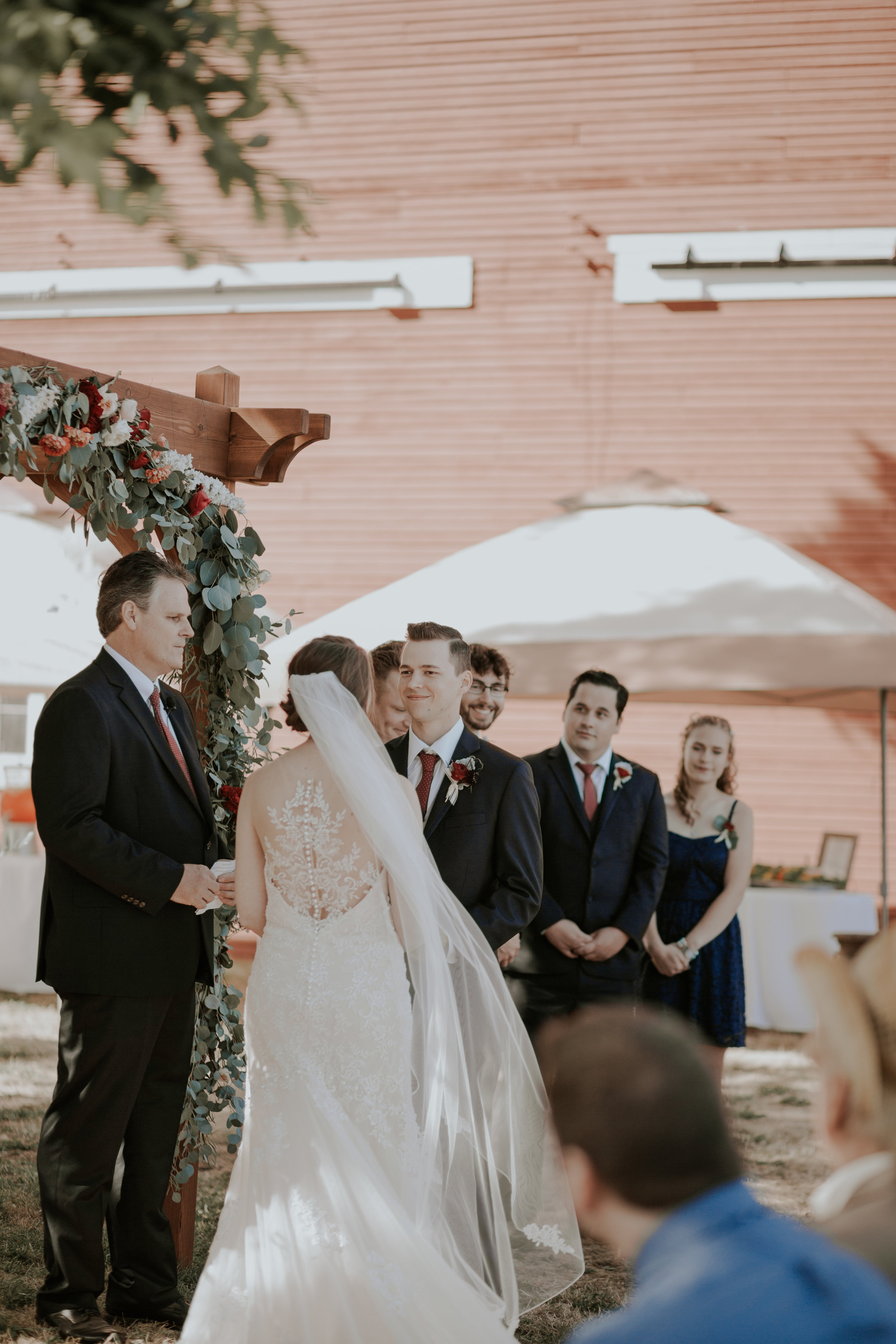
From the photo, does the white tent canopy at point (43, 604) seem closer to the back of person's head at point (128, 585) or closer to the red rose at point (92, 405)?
the back of person's head at point (128, 585)

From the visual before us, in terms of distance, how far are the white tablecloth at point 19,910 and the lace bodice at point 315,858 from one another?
206 inches

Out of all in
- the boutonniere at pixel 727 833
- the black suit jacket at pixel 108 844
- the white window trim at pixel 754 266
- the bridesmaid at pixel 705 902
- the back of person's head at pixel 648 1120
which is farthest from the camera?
the white window trim at pixel 754 266

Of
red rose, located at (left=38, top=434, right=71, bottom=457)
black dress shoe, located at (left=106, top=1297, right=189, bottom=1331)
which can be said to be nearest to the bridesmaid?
black dress shoe, located at (left=106, top=1297, right=189, bottom=1331)

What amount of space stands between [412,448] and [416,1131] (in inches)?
293

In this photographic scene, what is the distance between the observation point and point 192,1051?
3.96 m

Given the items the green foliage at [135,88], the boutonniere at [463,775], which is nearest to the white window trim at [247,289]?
the boutonniere at [463,775]

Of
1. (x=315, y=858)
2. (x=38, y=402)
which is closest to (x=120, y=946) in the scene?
(x=315, y=858)

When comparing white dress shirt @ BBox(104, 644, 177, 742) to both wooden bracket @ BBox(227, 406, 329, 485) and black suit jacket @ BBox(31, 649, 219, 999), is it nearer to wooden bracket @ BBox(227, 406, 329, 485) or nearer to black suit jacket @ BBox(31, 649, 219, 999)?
black suit jacket @ BBox(31, 649, 219, 999)

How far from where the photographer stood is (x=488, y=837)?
13.7 feet

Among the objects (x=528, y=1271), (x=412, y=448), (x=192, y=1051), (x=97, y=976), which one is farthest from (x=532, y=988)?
(x=412, y=448)

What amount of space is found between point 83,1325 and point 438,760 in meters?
1.94

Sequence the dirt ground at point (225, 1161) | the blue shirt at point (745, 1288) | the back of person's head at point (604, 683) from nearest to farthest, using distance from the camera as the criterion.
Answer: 1. the blue shirt at point (745, 1288)
2. the dirt ground at point (225, 1161)
3. the back of person's head at point (604, 683)

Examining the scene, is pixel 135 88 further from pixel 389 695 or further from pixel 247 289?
pixel 247 289

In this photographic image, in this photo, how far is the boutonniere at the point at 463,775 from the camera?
4.12 metres
